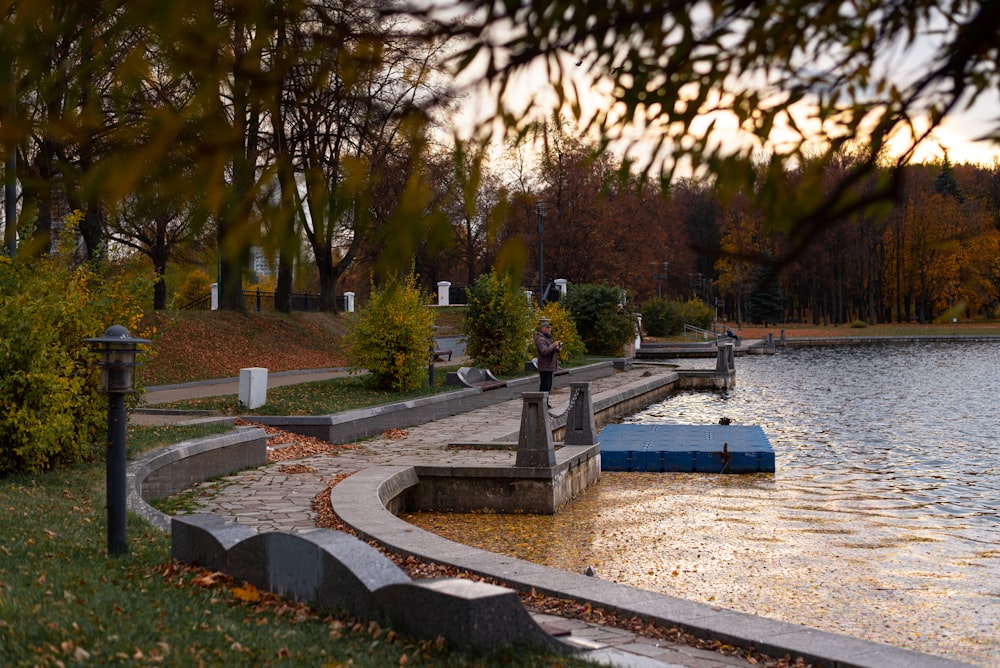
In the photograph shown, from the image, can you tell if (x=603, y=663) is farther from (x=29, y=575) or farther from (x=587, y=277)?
(x=587, y=277)

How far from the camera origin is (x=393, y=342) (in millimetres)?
20781

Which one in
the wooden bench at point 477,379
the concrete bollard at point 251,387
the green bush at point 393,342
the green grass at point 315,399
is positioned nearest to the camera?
the green grass at point 315,399

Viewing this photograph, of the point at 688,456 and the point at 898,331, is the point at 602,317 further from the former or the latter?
the point at 898,331

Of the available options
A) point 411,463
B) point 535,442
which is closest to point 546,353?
point 411,463

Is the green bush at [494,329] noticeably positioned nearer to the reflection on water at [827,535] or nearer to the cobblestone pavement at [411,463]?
the cobblestone pavement at [411,463]

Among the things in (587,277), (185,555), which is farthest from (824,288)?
(185,555)

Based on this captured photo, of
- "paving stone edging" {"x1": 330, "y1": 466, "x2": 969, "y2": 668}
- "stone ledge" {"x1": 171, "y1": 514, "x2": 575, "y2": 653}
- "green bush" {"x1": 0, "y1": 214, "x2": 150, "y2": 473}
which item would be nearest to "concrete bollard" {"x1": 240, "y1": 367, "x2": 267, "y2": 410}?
"green bush" {"x1": 0, "y1": 214, "x2": 150, "y2": 473}

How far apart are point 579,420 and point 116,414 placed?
25.2 feet

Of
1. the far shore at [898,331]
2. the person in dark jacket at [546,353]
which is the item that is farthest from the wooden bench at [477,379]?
the far shore at [898,331]

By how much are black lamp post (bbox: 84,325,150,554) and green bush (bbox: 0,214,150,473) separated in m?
2.45

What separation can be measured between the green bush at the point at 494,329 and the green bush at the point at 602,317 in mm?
12479

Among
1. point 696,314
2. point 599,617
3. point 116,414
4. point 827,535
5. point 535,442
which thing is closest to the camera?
point 599,617

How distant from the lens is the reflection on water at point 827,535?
312 inches

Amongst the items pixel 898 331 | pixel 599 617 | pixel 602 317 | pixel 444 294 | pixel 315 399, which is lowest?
pixel 599 617
